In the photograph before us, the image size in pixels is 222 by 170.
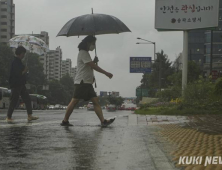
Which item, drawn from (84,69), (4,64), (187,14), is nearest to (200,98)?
(187,14)

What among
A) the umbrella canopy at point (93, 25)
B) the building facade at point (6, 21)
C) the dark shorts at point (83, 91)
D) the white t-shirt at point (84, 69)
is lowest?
the dark shorts at point (83, 91)

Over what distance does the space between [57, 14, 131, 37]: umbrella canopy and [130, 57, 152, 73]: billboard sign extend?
3809 cm

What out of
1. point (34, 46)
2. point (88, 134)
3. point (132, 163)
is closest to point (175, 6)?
point (34, 46)

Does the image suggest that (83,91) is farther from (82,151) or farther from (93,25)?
(82,151)

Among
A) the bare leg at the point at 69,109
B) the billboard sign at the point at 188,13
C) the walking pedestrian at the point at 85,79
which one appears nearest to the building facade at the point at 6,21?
the billboard sign at the point at 188,13

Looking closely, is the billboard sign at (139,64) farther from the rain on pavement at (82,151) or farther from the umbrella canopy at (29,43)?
the rain on pavement at (82,151)

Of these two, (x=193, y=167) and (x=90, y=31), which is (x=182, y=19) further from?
(x=193, y=167)

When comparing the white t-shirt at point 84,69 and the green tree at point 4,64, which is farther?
the green tree at point 4,64

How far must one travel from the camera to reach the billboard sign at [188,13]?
2478 centimetres

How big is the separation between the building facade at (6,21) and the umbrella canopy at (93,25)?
481 feet

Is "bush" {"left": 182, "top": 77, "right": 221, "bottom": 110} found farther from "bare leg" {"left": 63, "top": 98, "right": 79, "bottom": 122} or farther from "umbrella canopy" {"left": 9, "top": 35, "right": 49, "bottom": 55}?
"bare leg" {"left": 63, "top": 98, "right": 79, "bottom": 122}

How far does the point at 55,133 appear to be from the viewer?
708 cm

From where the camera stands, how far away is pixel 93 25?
1014cm

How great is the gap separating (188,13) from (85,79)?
17.6 meters
